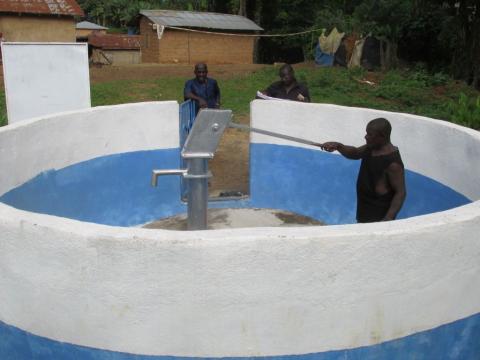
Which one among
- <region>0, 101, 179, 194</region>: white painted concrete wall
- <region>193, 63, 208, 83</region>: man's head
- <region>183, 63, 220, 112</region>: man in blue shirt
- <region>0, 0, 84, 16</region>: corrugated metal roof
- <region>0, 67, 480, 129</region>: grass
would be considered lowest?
<region>0, 67, 480, 129</region>: grass

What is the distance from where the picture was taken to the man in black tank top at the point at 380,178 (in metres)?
3.38

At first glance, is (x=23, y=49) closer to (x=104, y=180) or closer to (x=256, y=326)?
(x=104, y=180)

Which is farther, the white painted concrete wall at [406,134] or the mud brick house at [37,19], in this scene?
the mud brick house at [37,19]

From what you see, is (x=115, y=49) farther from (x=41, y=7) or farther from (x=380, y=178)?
(x=380, y=178)

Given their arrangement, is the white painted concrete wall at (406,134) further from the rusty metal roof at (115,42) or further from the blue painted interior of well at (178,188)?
the rusty metal roof at (115,42)

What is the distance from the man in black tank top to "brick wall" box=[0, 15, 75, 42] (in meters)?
18.5

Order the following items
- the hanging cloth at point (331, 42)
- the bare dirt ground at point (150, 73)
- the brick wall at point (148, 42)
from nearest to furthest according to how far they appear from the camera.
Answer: the bare dirt ground at point (150, 73) < the hanging cloth at point (331, 42) < the brick wall at point (148, 42)

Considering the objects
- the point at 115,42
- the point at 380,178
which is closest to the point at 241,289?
the point at 380,178

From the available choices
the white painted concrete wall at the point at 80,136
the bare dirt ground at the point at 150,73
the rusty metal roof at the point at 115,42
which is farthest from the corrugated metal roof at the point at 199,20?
the white painted concrete wall at the point at 80,136

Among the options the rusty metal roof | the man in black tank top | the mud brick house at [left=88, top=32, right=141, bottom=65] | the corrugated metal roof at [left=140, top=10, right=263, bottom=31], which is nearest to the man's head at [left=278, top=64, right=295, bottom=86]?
the man in black tank top

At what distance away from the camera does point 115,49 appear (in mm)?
25094

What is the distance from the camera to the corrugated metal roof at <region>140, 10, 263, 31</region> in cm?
2130

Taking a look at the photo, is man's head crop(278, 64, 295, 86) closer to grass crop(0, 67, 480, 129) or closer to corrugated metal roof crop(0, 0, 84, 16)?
grass crop(0, 67, 480, 129)

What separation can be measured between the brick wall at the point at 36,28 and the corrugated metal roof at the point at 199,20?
317 centimetres
